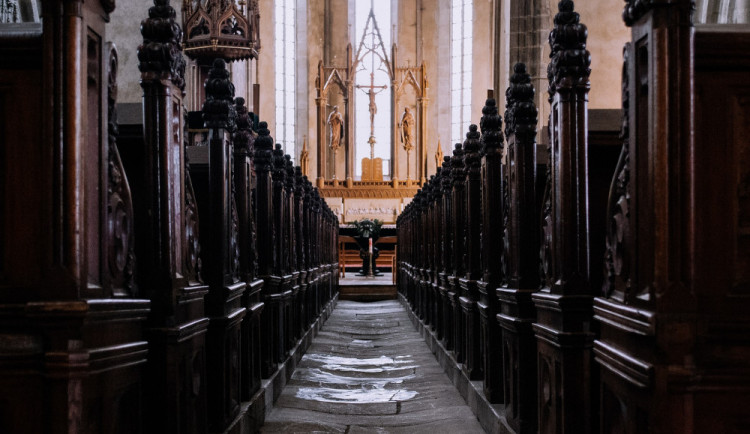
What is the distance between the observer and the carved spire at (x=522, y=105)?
2934 mm

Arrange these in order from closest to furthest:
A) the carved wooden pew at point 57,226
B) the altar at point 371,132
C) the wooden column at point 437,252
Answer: the carved wooden pew at point 57,226, the wooden column at point 437,252, the altar at point 371,132

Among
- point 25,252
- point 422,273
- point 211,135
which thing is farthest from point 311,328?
point 25,252

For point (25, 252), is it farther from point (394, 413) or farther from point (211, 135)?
point (394, 413)

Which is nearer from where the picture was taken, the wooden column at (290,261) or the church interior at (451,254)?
the church interior at (451,254)

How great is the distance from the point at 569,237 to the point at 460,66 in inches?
716

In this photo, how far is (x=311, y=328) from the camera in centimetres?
700

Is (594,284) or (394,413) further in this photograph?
(394,413)

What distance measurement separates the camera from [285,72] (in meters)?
20.2

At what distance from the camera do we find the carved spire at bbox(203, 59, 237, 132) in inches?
120

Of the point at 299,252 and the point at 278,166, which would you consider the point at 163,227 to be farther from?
the point at 299,252

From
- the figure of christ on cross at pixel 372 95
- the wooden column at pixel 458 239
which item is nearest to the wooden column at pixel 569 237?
the wooden column at pixel 458 239

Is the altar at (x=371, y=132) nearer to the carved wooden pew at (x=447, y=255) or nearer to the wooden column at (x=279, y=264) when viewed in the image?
the carved wooden pew at (x=447, y=255)

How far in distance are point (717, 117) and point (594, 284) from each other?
3.47 ft

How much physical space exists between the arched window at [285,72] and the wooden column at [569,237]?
1751 centimetres
